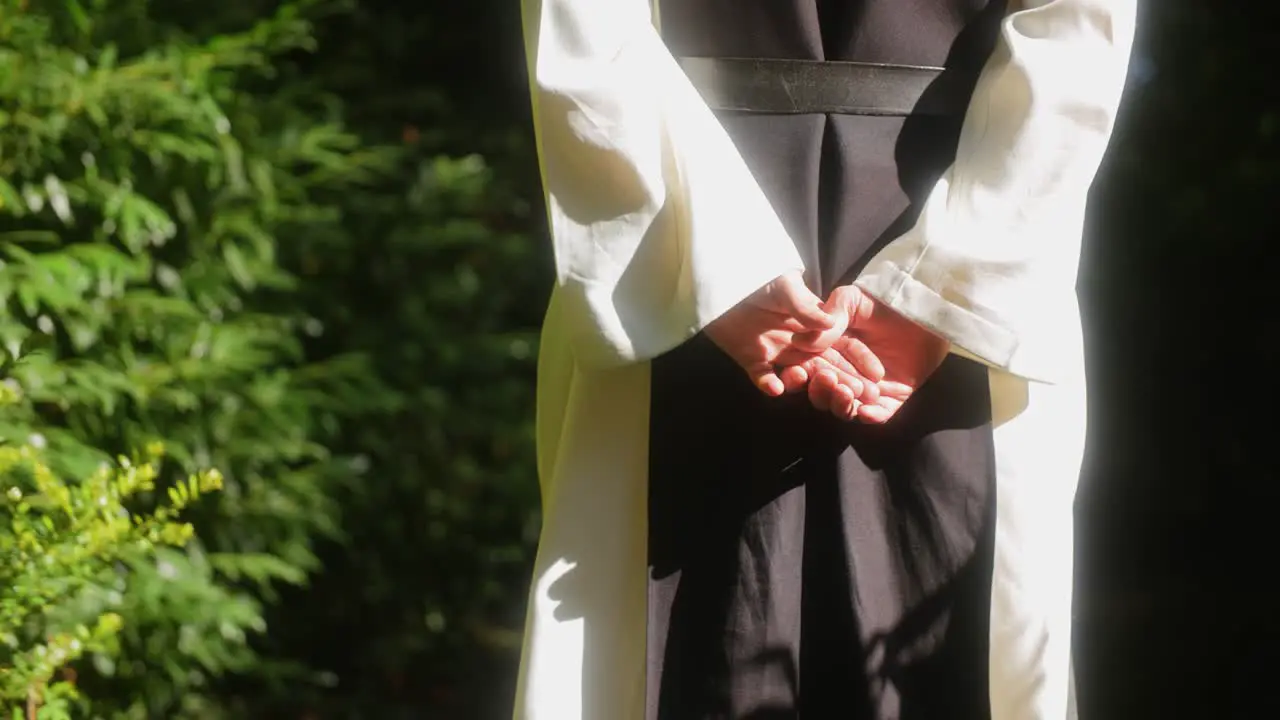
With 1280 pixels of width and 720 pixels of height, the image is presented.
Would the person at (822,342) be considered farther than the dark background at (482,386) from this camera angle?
No

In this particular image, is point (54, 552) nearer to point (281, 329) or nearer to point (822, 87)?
point (822, 87)

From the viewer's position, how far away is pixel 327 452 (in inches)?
122

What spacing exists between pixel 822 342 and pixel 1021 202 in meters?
0.24

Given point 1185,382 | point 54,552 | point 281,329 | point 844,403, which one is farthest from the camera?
point 281,329

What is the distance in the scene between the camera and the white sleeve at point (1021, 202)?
4.41ft

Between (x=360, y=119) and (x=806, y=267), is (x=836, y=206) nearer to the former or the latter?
(x=806, y=267)

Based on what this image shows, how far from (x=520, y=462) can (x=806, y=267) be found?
222 cm

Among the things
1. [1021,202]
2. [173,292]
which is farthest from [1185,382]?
[173,292]

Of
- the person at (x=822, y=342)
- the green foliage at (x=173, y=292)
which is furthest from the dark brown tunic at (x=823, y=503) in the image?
the green foliage at (x=173, y=292)

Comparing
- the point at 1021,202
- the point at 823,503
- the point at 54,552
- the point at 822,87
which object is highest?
the point at 822,87

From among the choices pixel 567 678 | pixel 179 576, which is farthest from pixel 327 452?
pixel 567 678

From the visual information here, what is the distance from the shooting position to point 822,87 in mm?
1412

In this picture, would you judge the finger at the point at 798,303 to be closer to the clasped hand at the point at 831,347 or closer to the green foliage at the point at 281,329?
the clasped hand at the point at 831,347

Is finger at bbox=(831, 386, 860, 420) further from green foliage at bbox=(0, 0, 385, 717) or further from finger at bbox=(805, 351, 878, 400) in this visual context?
green foliage at bbox=(0, 0, 385, 717)
